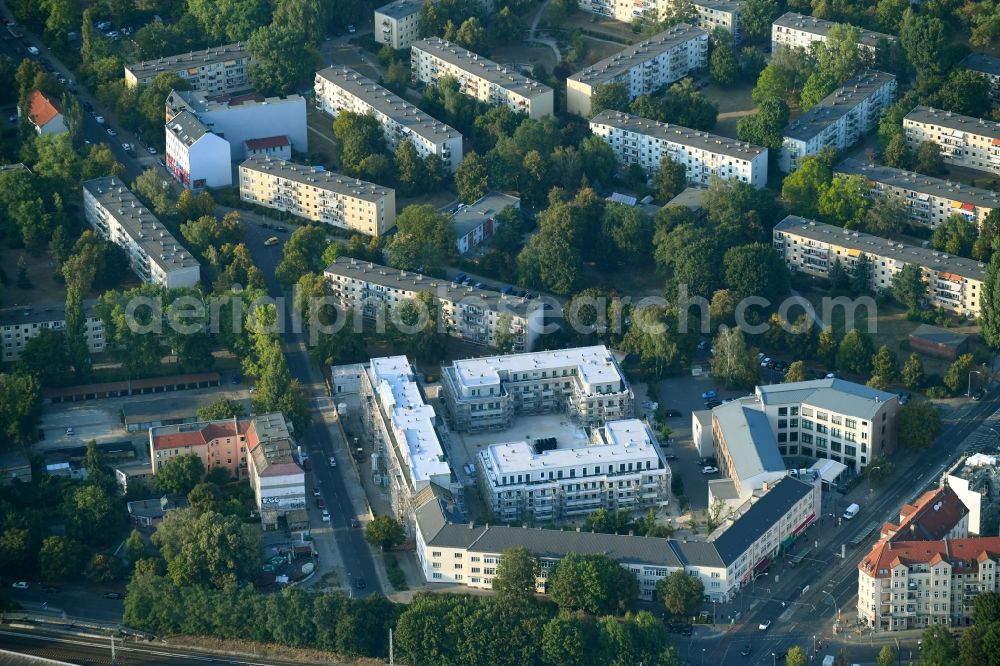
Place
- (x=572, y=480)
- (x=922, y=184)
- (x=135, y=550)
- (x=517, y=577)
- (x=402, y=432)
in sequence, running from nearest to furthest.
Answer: (x=517, y=577) → (x=135, y=550) → (x=572, y=480) → (x=402, y=432) → (x=922, y=184)

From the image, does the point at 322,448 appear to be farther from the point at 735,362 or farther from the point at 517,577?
the point at 735,362

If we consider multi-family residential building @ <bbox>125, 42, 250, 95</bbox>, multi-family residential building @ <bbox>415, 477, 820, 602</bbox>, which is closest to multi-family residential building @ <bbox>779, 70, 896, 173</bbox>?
multi-family residential building @ <bbox>125, 42, 250, 95</bbox>

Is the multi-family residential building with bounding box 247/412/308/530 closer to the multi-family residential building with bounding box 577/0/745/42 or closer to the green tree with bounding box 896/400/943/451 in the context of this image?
the green tree with bounding box 896/400/943/451

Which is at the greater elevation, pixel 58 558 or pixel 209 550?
pixel 209 550

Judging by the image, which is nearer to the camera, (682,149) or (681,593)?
(681,593)

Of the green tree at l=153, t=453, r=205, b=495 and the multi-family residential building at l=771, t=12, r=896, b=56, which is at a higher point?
the multi-family residential building at l=771, t=12, r=896, b=56

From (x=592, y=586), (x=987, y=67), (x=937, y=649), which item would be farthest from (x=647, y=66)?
(x=937, y=649)

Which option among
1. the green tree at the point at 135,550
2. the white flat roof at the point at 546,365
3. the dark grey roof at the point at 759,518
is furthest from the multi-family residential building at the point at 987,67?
the green tree at the point at 135,550
